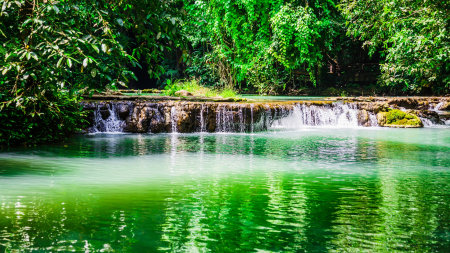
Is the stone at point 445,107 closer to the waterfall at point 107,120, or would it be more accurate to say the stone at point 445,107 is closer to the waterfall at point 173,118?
the waterfall at point 173,118

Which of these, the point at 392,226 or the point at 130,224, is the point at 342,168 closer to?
the point at 392,226

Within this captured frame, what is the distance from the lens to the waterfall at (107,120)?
46.6 feet

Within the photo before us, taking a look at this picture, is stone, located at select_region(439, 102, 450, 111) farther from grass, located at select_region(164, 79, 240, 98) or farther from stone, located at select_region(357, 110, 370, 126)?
grass, located at select_region(164, 79, 240, 98)

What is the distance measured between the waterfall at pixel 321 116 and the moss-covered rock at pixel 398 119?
0.33 meters

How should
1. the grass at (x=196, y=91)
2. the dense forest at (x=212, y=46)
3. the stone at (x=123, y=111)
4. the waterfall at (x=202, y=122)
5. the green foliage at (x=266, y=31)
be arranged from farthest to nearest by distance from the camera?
1. the green foliage at (x=266, y=31)
2. the grass at (x=196, y=91)
3. the waterfall at (x=202, y=122)
4. the stone at (x=123, y=111)
5. the dense forest at (x=212, y=46)

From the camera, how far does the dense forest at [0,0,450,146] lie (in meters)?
5.45

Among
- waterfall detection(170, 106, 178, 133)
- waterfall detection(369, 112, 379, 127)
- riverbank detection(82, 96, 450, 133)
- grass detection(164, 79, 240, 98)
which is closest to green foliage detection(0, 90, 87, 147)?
riverbank detection(82, 96, 450, 133)

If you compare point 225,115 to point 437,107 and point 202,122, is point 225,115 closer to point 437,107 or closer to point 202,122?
point 202,122

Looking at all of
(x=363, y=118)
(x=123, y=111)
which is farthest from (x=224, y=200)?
(x=363, y=118)

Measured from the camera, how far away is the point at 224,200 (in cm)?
512

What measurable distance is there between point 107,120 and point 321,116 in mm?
7252

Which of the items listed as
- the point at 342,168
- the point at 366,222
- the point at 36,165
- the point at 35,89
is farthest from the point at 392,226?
the point at 36,165

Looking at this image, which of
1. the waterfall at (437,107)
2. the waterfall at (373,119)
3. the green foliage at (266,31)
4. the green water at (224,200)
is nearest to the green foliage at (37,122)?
the green water at (224,200)

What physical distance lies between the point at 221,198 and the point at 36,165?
3654 mm
